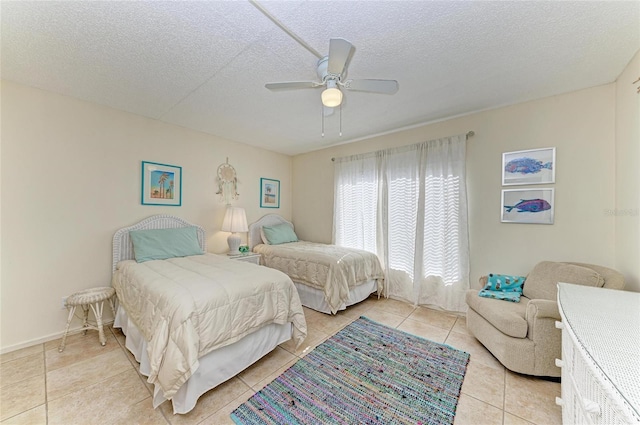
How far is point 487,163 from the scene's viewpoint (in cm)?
283

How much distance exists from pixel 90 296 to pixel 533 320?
12.8ft

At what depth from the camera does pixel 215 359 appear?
1.71 m

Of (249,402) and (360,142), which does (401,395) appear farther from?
(360,142)

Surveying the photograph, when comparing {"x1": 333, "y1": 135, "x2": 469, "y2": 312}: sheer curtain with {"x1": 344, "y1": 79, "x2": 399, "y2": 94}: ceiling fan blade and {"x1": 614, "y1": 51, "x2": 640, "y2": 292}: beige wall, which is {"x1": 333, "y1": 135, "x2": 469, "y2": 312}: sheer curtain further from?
{"x1": 344, "y1": 79, "x2": 399, "y2": 94}: ceiling fan blade

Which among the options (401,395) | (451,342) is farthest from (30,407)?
(451,342)

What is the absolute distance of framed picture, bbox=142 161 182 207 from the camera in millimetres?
3068

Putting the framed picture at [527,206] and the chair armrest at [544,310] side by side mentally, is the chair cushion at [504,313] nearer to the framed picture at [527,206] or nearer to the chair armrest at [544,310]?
the chair armrest at [544,310]

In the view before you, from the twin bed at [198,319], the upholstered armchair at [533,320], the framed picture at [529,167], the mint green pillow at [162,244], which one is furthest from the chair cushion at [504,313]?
the mint green pillow at [162,244]

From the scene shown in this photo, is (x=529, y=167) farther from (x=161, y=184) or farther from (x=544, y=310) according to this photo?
(x=161, y=184)

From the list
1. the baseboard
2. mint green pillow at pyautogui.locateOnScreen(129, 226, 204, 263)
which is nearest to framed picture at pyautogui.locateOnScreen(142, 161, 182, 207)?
mint green pillow at pyautogui.locateOnScreen(129, 226, 204, 263)

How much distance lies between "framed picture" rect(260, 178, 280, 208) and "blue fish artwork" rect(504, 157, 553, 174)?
3609 mm

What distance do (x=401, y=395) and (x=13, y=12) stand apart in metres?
3.58


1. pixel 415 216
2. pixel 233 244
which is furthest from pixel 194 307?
pixel 415 216

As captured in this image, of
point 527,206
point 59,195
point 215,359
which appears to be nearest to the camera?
point 215,359
